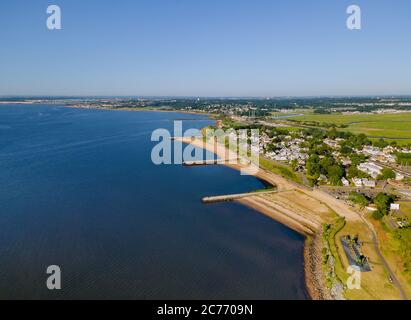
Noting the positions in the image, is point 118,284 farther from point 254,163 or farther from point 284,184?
point 254,163

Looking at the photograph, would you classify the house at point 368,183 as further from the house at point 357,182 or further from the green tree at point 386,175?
the green tree at point 386,175

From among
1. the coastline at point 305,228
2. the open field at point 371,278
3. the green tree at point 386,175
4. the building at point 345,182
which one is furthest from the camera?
the green tree at point 386,175

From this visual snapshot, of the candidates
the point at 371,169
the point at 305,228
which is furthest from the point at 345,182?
the point at 305,228

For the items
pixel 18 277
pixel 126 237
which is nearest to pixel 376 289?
pixel 126 237

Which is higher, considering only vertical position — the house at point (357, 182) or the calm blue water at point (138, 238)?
the house at point (357, 182)

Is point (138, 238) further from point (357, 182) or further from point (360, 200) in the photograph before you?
point (357, 182)

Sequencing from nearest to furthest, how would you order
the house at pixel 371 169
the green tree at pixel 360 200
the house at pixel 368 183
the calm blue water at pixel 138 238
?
the calm blue water at pixel 138 238 → the green tree at pixel 360 200 → the house at pixel 368 183 → the house at pixel 371 169

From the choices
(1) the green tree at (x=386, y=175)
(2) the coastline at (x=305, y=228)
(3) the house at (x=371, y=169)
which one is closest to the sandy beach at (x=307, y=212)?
(2) the coastline at (x=305, y=228)

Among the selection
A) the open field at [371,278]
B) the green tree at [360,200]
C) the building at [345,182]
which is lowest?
the open field at [371,278]
